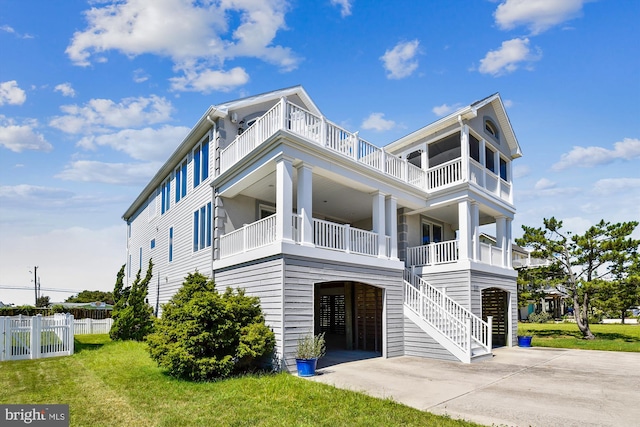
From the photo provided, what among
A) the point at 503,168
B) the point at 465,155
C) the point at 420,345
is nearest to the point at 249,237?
the point at 420,345

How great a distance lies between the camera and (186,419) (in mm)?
6477

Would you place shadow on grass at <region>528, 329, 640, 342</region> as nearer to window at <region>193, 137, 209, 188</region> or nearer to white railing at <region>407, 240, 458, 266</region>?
white railing at <region>407, 240, 458, 266</region>

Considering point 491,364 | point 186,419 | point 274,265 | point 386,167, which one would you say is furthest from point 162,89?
point 491,364

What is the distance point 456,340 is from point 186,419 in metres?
8.57

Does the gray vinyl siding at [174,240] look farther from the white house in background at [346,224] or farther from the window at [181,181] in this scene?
the window at [181,181]

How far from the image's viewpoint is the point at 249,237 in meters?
12.3

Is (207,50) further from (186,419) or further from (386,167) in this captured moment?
(186,419)

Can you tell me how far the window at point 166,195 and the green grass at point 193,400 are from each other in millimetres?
9967

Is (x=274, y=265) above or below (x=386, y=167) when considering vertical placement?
below

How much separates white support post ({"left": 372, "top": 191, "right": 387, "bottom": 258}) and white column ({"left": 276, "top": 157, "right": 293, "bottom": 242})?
3.76 metres

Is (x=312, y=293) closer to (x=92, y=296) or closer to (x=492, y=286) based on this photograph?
(x=492, y=286)

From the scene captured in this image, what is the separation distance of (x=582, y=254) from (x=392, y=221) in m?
10.8

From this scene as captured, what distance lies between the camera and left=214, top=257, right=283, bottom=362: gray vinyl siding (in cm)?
1020

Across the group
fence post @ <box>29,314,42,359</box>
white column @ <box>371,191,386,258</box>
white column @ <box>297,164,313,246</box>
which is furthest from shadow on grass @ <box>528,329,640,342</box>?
fence post @ <box>29,314,42,359</box>
